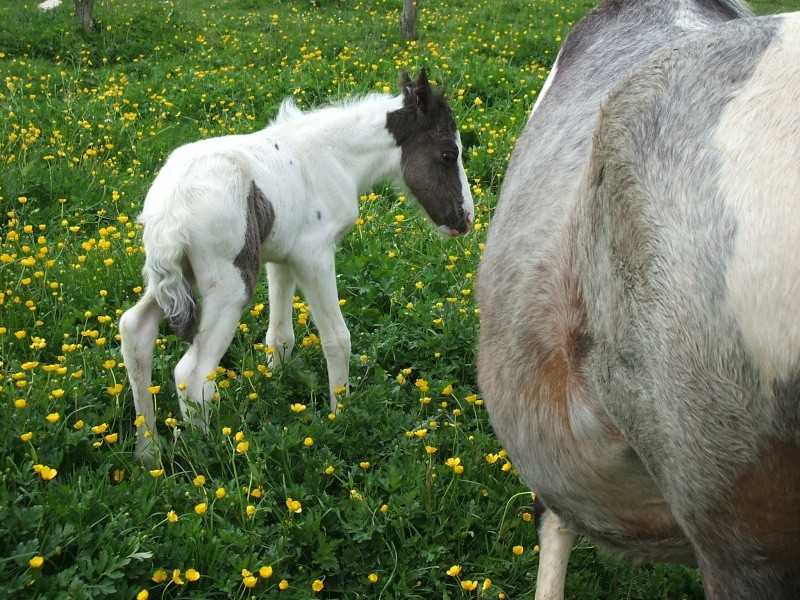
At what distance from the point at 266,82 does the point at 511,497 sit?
613 centimetres

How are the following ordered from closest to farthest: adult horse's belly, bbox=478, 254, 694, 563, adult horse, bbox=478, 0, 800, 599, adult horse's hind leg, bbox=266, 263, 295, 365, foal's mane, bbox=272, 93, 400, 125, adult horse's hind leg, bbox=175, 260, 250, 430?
adult horse, bbox=478, 0, 800, 599, adult horse's belly, bbox=478, 254, 694, 563, adult horse's hind leg, bbox=175, 260, 250, 430, adult horse's hind leg, bbox=266, 263, 295, 365, foal's mane, bbox=272, 93, 400, 125

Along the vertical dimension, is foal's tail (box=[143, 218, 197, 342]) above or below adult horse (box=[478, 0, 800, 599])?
below

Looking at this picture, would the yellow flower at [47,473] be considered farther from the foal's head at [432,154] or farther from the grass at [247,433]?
the foal's head at [432,154]

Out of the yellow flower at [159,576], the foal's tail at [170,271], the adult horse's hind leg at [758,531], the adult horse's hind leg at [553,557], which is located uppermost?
the adult horse's hind leg at [758,531]

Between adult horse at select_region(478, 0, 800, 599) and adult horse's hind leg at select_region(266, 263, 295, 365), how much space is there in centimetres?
218

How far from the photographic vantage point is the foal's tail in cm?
331

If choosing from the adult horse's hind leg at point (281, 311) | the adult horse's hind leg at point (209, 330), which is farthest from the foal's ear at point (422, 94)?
the adult horse's hind leg at point (209, 330)

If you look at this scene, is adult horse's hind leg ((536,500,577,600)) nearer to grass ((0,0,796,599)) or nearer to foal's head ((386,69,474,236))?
grass ((0,0,796,599))

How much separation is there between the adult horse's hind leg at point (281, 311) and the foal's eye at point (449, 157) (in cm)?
111

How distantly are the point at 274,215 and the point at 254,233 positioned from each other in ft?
0.61

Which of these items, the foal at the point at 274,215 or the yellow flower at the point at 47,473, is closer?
the yellow flower at the point at 47,473

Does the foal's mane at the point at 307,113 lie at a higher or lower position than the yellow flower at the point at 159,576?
higher

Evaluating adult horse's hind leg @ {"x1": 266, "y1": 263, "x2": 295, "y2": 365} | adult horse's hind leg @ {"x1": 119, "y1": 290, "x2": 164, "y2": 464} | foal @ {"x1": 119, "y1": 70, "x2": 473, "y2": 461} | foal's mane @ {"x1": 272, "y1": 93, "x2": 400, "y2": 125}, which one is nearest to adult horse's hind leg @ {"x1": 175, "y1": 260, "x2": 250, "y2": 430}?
foal @ {"x1": 119, "y1": 70, "x2": 473, "y2": 461}

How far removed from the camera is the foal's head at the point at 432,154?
450 cm
